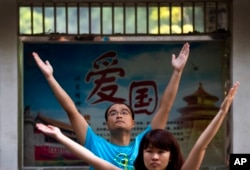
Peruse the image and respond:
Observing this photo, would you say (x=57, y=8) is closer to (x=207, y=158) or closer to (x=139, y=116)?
(x=139, y=116)

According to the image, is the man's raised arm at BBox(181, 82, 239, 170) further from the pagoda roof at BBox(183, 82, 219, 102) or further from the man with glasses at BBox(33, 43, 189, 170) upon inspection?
the pagoda roof at BBox(183, 82, 219, 102)

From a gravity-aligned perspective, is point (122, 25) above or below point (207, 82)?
above

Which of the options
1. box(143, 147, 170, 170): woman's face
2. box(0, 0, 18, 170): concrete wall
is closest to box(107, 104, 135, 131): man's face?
box(143, 147, 170, 170): woman's face

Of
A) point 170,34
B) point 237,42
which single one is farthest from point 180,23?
point 237,42

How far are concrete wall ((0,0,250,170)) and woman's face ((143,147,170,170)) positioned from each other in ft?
20.8

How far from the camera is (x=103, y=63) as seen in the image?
1094 cm

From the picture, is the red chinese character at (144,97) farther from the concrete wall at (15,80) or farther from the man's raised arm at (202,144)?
the man's raised arm at (202,144)

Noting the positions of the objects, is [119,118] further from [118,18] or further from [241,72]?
[118,18]

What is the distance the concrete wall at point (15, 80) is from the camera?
A: 10320 millimetres

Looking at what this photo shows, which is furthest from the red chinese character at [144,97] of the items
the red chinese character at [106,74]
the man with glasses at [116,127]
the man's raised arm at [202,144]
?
the man's raised arm at [202,144]

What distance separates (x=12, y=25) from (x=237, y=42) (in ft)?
10.2

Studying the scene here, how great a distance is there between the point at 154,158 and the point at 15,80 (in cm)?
655

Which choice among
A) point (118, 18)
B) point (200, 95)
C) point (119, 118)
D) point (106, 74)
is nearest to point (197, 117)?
point (200, 95)

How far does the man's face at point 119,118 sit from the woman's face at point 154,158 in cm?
99
